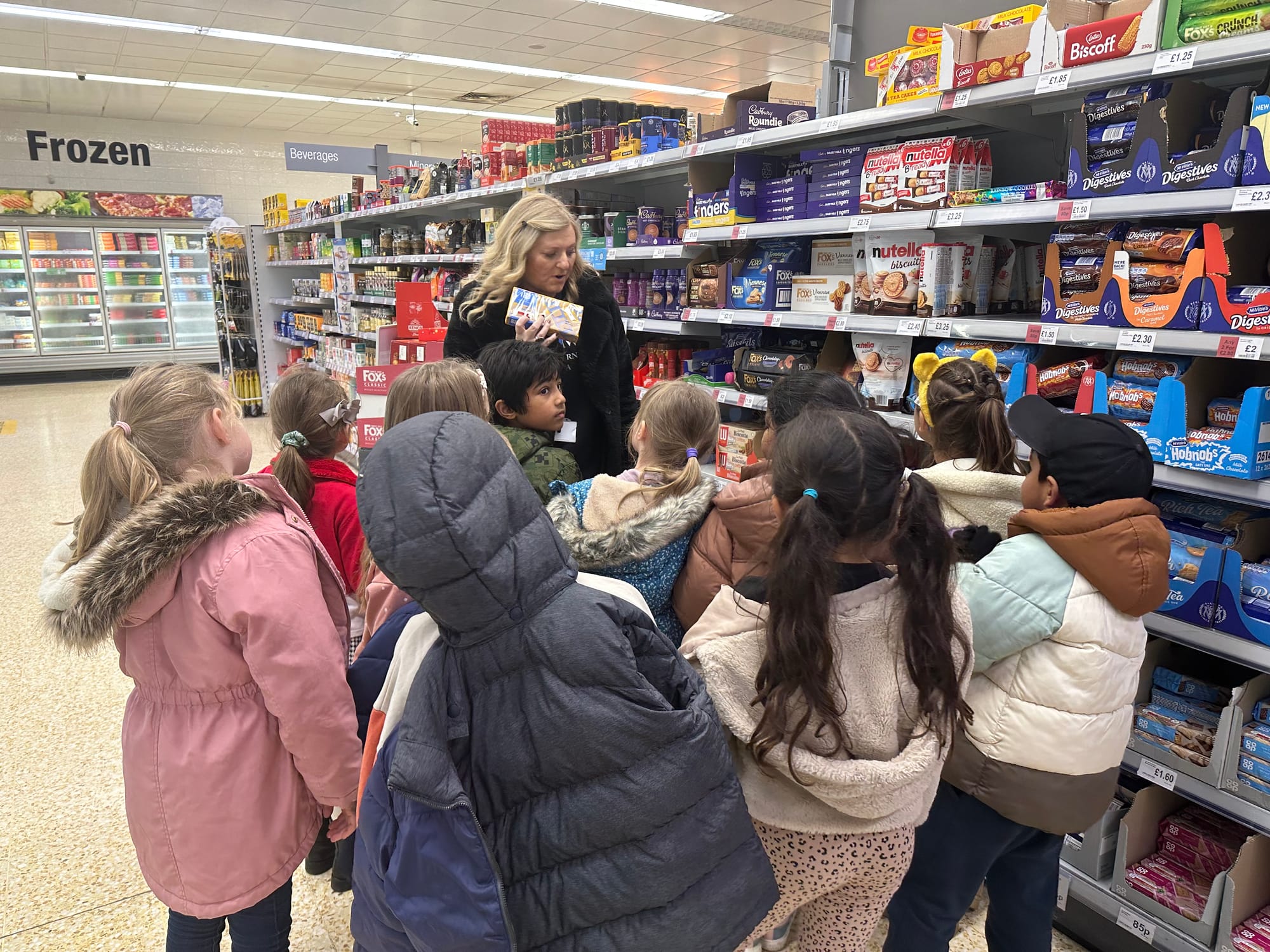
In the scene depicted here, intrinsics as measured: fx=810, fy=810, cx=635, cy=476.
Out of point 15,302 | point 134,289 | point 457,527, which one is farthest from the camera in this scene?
point 134,289

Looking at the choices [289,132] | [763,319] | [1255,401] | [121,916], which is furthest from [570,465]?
[289,132]

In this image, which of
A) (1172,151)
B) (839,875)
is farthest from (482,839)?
(1172,151)

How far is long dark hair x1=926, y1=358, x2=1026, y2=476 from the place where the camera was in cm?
179

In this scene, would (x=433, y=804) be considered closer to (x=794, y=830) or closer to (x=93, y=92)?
(x=794, y=830)

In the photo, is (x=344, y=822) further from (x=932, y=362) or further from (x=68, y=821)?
(x=932, y=362)

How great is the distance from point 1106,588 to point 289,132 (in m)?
15.7

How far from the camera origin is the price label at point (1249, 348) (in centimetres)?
160

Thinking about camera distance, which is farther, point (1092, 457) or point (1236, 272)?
point (1236, 272)

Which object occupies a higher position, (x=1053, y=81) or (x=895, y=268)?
(x=1053, y=81)

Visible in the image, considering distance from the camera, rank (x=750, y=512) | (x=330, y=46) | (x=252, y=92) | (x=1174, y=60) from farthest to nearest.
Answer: (x=252, y=92) → (x=330, y=46) → (x=1174, y=60) → (x=750, y=512)

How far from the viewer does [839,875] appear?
133 cm

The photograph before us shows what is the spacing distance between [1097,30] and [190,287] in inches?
574

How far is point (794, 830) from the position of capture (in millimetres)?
1319

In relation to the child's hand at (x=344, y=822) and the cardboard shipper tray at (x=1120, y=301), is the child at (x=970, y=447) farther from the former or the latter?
the child's hand at (x=344, y=822)
